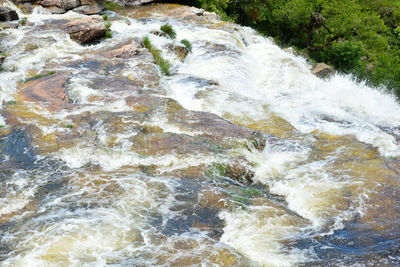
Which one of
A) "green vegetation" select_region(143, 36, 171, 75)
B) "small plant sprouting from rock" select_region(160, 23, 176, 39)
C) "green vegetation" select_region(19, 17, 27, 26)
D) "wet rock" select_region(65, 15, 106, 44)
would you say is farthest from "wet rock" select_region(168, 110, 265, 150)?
"green vegetation" select_region(19, 17, 27, 26)

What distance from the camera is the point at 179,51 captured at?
56.4 feet

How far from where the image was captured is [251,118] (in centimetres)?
1230

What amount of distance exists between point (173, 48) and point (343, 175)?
10.7m

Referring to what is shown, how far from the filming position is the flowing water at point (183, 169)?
5902mm

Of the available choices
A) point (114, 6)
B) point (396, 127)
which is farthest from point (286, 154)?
point (114, 6)

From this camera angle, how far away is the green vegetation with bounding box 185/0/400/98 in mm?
23030

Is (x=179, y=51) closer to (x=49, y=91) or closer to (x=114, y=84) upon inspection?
(x=114, y=84)

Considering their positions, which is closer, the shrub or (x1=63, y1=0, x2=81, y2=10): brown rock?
(x1=63, y1=0, x2=81, y2=10): brown rock

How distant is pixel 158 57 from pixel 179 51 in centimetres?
174

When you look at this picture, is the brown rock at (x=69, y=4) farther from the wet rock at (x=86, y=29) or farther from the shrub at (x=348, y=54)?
the shrub at (x=348, y=54)

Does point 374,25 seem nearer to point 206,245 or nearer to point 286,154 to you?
point 286,154

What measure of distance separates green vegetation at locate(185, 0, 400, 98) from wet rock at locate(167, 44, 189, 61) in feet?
34.7

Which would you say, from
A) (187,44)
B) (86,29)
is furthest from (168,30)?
(86,29)

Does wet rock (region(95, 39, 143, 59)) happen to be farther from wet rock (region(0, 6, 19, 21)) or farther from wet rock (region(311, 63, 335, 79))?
wet rock (region(311, 63, 335, 79))
